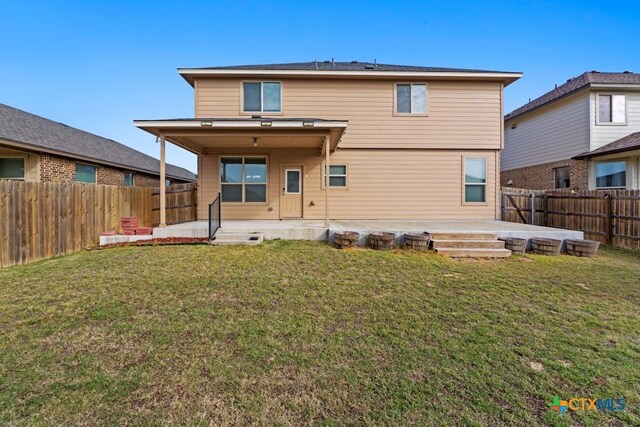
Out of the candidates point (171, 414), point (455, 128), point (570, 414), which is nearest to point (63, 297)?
point (171, 414)

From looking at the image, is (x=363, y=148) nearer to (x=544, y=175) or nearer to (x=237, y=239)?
(x=237, y=239)

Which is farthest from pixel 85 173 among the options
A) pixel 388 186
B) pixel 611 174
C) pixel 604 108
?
pixel 604 108

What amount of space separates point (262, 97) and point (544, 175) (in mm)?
14781

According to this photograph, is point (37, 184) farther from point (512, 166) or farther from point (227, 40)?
point (512, 166)

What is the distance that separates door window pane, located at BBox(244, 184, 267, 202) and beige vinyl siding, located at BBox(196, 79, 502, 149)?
2711 millimetres

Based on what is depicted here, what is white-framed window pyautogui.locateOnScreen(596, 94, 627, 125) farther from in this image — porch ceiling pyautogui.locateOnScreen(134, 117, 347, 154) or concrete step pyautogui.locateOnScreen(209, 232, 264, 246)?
concrete step pyautogui.locateOnScreen(209, 232, 264, 246)

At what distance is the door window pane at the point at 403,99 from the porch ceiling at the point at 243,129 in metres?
3.41

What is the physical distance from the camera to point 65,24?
13469mm

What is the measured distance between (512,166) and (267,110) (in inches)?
603

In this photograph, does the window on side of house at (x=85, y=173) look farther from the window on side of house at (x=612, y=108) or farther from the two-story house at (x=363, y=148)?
the window on side of house at (x=612, y=108)

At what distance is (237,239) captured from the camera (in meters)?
7.40

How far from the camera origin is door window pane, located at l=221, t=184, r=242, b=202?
Result: 1023cm

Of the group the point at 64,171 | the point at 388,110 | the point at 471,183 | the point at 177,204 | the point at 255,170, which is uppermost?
the point at 388,110

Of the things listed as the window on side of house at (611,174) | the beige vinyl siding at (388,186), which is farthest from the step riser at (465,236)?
the window on side of house at (611,174)
